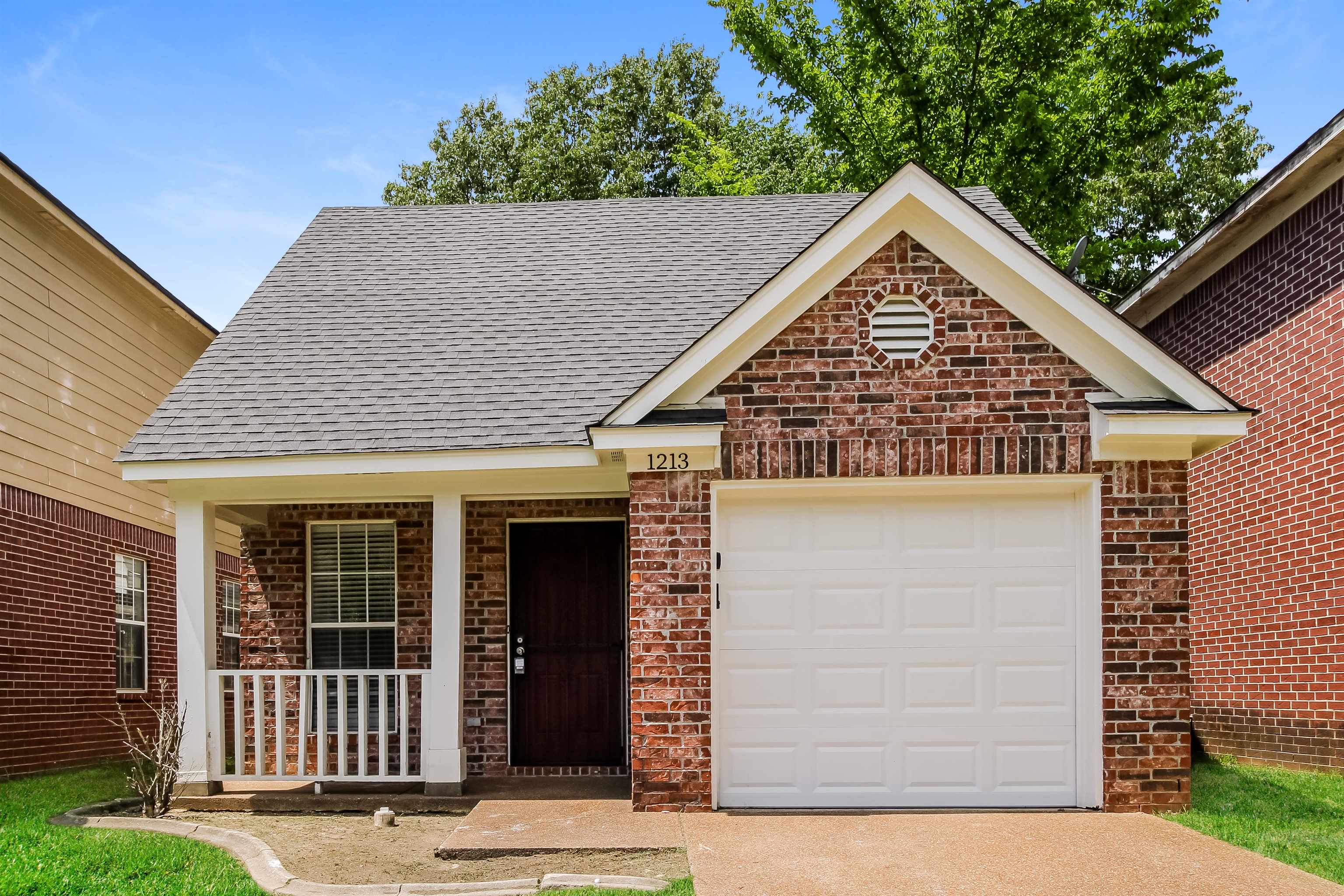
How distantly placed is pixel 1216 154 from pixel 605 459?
2547 cm

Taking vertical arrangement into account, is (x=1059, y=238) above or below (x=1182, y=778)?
above

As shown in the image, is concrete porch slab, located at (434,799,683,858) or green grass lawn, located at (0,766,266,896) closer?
green grass lawn, located at (0,766,266,896)

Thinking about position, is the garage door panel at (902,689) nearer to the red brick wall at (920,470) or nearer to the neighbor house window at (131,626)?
the red brick wall at (920,470)

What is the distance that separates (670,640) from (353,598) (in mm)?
3776

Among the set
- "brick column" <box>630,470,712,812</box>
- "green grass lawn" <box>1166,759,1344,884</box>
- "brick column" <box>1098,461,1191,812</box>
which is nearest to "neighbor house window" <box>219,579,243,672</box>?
"brick column" <box>630,470,712,812</box>

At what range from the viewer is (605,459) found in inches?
367

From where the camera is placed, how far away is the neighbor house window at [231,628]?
1593 cm

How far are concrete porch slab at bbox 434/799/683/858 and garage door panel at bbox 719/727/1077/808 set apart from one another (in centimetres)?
75

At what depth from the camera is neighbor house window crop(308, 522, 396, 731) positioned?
35.5 ft

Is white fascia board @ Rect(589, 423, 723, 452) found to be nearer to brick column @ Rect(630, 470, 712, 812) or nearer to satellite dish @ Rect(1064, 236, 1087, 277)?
brick column @ Rect(630, 470, 712, 812)

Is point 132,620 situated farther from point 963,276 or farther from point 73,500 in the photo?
point 963,276

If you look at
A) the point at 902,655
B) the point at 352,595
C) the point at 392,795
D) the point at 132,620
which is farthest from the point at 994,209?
the point at 132,620

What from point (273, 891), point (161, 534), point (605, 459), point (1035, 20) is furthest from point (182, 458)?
point (1035, 20)

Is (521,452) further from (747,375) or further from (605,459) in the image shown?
(747,375)
